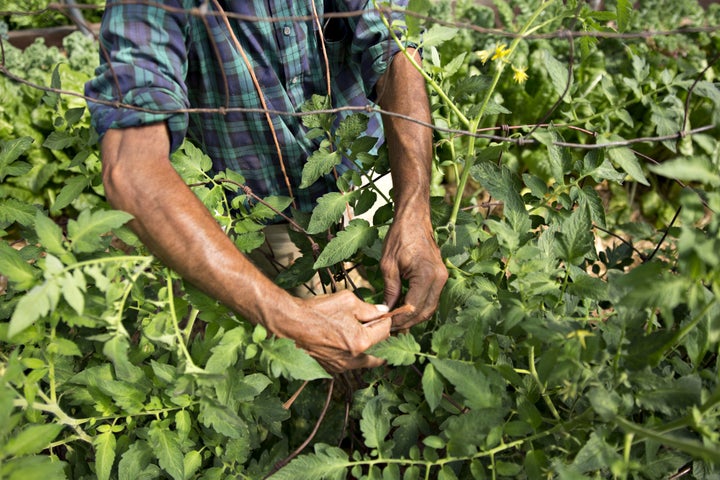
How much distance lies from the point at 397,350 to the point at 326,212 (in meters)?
0.33

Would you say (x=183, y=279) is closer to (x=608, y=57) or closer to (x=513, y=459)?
(x=513, y=459)

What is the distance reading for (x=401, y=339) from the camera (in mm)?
1054

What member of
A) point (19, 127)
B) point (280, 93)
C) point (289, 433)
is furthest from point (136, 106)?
point (19, 127)

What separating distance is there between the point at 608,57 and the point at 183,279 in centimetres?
275

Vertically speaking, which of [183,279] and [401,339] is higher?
[183,279]

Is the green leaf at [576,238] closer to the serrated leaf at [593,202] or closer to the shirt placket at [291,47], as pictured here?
→ the serrated leaf at [593,202]

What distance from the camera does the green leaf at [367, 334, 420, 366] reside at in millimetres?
1021

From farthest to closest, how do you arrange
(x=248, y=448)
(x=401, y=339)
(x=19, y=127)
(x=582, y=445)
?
1. (x=19, y=127)
2. (x=248, y=448)
3. (x=401, y=339)
4. (x=582, y=445)

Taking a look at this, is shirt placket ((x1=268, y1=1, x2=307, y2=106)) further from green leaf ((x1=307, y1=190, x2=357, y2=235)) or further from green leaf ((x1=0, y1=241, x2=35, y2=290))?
green leaf ((x1=0, y1=241, x2=35, y2=290))

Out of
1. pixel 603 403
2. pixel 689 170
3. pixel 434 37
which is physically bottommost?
pixel 603 403

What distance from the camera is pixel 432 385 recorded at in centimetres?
100

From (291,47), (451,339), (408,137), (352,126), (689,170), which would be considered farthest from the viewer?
(291,47)

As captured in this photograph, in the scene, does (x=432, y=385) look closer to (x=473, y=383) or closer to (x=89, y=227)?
(x=473, y=383)

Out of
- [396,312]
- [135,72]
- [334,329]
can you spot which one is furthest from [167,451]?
[135,72]
